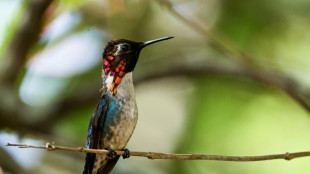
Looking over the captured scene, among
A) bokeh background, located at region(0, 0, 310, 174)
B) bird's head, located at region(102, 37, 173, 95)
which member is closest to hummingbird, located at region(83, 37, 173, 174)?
bird's head, located at region(102, 37, 173, 95)

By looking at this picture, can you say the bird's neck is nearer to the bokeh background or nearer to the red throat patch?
the red throat patch

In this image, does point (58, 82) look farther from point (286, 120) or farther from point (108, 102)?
point (108, 102)

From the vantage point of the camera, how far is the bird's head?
1801 millimetres

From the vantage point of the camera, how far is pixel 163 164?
5012 millimetres

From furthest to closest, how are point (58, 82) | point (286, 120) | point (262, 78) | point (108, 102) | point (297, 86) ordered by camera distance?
point (286, 120) → point (58, 82) → point (297, 86) → point (262, 78) → point (108, 102)

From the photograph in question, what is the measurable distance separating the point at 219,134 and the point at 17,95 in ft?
6.09

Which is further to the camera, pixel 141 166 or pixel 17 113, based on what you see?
pixel 141 166

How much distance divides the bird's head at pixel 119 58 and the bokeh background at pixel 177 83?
57.2 inches

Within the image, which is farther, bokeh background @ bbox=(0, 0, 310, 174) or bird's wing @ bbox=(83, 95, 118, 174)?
bokeh background @ bbox=(0, 0, 310, 174)

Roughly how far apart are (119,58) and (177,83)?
305 centimetres

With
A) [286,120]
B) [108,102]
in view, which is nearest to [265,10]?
[286,120]

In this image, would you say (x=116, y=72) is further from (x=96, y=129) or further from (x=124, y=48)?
(x=96, y=129)

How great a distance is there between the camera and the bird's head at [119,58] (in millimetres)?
1801

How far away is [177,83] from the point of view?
4848 mm
